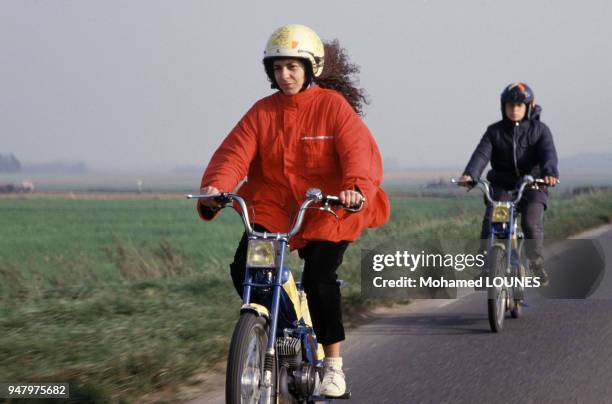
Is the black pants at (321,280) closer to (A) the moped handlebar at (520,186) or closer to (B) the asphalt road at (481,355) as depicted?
(B) the asphalt road at (481,355)

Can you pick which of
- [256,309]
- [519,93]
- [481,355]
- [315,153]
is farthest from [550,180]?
[256,309]

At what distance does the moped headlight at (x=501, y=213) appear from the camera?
840 cm

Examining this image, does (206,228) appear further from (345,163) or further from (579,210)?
(345,163)

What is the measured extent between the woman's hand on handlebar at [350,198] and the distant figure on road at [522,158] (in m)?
4.40

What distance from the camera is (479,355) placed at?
693 centimetres

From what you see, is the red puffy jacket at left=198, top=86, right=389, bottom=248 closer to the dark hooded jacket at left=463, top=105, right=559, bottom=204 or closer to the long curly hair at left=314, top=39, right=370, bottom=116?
the long curly hair at left=314, top=39, right=370, bottom=116

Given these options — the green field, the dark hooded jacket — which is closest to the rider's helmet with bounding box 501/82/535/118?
the dark hooded jacket

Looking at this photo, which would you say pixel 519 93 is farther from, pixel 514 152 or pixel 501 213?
pixel 501 213

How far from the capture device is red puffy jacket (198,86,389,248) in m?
4.82

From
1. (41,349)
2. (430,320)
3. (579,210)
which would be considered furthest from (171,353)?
(579,210)

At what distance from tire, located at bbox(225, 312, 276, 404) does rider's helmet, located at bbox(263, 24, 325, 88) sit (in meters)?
1.27

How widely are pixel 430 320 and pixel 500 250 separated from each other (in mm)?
925

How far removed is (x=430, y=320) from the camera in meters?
8.61

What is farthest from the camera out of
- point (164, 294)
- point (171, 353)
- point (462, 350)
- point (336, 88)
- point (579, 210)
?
point (579, 210)
